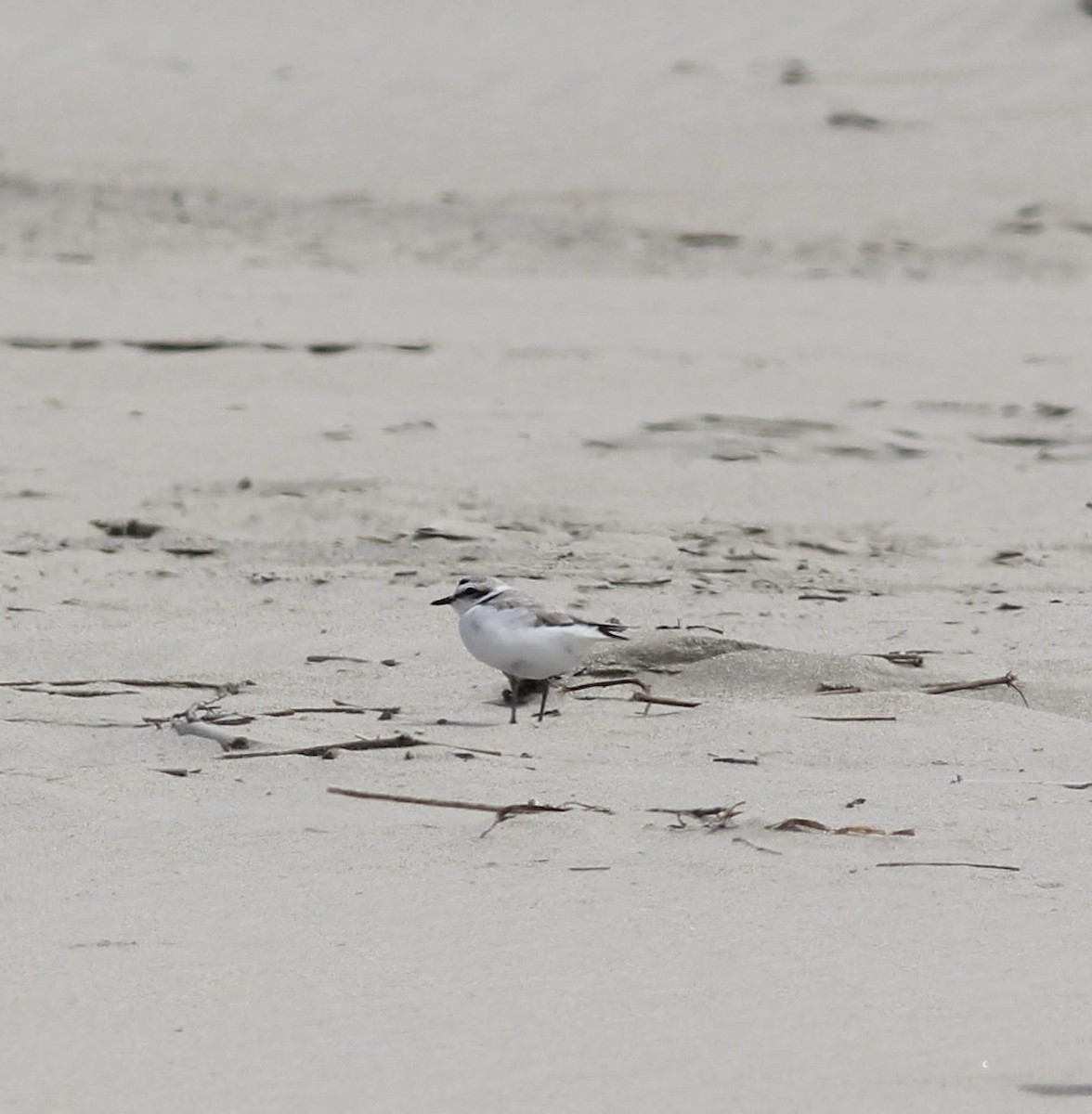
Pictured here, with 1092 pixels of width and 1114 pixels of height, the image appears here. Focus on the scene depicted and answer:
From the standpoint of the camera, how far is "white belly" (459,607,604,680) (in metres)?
5.05

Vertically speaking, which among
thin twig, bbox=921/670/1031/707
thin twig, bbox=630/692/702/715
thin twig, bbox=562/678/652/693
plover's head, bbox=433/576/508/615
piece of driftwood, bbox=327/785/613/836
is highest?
plover's head, bbox=433/576/508/615

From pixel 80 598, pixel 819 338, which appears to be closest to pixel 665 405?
pixel 819 338

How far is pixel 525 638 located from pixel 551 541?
2.05 meters

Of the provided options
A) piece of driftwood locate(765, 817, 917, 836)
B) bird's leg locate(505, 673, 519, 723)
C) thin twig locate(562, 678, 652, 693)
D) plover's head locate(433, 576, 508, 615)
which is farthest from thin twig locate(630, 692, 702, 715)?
piece of driftwood locate(765, 817, 917, 836)

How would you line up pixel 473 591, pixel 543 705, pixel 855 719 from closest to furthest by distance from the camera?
pixel 855 719, pixel 543 705, pixel 473 591

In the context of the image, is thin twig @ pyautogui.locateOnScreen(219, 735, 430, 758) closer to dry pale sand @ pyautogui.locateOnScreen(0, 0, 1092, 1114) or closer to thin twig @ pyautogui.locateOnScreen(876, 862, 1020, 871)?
dry pale sand @ pyautogui.locateOnScreen(0, 0, 1092, 1114)

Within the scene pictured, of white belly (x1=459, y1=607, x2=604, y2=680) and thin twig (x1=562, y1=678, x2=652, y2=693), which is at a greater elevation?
white belly (x1=459, y1=607, x2=604, y2=680)

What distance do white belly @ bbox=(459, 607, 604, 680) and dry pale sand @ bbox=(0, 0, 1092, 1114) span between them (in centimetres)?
16

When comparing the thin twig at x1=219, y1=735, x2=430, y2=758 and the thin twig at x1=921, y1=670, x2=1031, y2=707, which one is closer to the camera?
the thin twig at x1=219, y1=735, x2=430, y2=758

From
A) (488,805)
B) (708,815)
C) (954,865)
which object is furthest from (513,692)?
(954,865)

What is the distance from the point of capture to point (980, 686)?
518 cm

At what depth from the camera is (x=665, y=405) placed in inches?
350

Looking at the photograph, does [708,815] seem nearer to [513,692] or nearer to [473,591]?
[513,692]

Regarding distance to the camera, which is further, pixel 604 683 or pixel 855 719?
pixel 604 683
